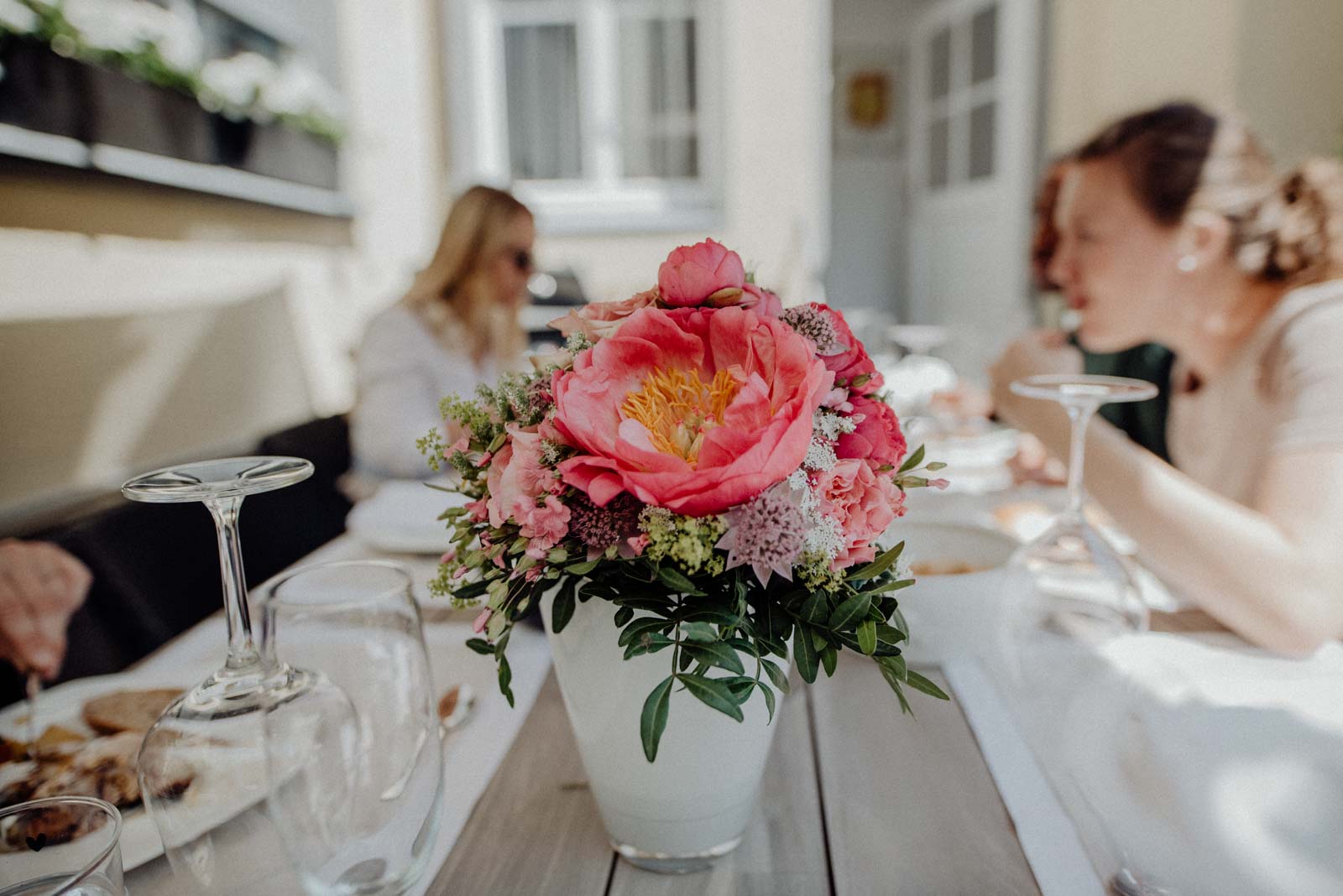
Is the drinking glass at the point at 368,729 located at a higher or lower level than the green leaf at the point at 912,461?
lower

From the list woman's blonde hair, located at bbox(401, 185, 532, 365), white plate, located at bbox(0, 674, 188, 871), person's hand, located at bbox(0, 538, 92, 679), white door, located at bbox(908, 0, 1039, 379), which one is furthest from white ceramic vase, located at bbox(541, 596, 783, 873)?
white door, located at bbox(908, 0, 1039, 379)

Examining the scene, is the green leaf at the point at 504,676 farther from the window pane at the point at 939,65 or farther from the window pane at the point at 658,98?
the window pane at the point at 939,65

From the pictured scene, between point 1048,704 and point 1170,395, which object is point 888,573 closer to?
point 1048,704

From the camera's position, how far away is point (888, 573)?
380 millimetres

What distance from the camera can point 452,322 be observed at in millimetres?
1892

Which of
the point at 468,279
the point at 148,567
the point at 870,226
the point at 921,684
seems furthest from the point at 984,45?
the point at 921,684

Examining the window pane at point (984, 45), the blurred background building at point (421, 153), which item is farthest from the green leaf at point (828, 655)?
the window pane at point (984, 45)

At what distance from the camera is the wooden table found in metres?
0.41

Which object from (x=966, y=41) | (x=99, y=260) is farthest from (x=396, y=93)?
(x=966, y=41)

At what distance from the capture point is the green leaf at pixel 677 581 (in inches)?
12.9

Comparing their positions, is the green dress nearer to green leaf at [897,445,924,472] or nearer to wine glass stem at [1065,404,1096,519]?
wine glass stem at [1065,404,1096,519]

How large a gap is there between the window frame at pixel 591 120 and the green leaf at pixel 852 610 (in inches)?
133

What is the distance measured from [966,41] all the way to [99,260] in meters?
3.90

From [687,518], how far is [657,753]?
14cm
